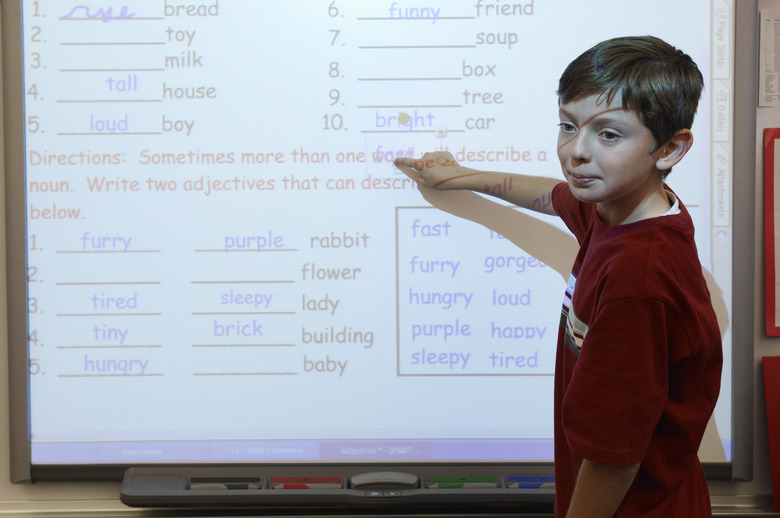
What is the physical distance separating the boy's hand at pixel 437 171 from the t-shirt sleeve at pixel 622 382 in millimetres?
536

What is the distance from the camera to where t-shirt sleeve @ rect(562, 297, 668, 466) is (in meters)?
0.71

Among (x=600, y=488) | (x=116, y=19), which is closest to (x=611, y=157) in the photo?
(x=600, y=488)

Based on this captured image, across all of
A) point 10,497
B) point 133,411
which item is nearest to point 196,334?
point 133,411

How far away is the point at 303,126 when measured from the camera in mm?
1244

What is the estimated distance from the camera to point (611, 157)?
2.46 feet

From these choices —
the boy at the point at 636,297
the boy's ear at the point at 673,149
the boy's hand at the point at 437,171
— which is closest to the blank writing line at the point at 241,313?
the boy's hand at the point at 437,171

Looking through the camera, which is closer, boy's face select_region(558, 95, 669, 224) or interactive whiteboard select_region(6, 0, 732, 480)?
boy's face select_region(558, 95, 669, 224)

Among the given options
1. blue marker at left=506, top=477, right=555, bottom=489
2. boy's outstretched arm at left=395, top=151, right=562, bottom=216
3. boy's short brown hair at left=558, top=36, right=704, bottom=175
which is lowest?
blue marker at left=506, top=477, right=555, bottom=489

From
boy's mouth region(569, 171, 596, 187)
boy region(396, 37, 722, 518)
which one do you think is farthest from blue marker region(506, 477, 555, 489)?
boy's mouth region(569, 171, 596, 187)

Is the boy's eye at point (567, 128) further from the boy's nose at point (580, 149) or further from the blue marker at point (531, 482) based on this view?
the blue marker at point (531, 482)

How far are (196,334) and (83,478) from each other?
1.12 ft

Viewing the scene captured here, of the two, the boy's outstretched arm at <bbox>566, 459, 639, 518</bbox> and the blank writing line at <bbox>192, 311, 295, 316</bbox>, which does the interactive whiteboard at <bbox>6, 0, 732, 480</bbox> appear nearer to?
the blank writing line at <bbox>192, 311, 295, 316</bbox>

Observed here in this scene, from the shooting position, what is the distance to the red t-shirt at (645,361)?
0.72 metres

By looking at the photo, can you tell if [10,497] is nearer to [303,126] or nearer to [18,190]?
[18,190]
